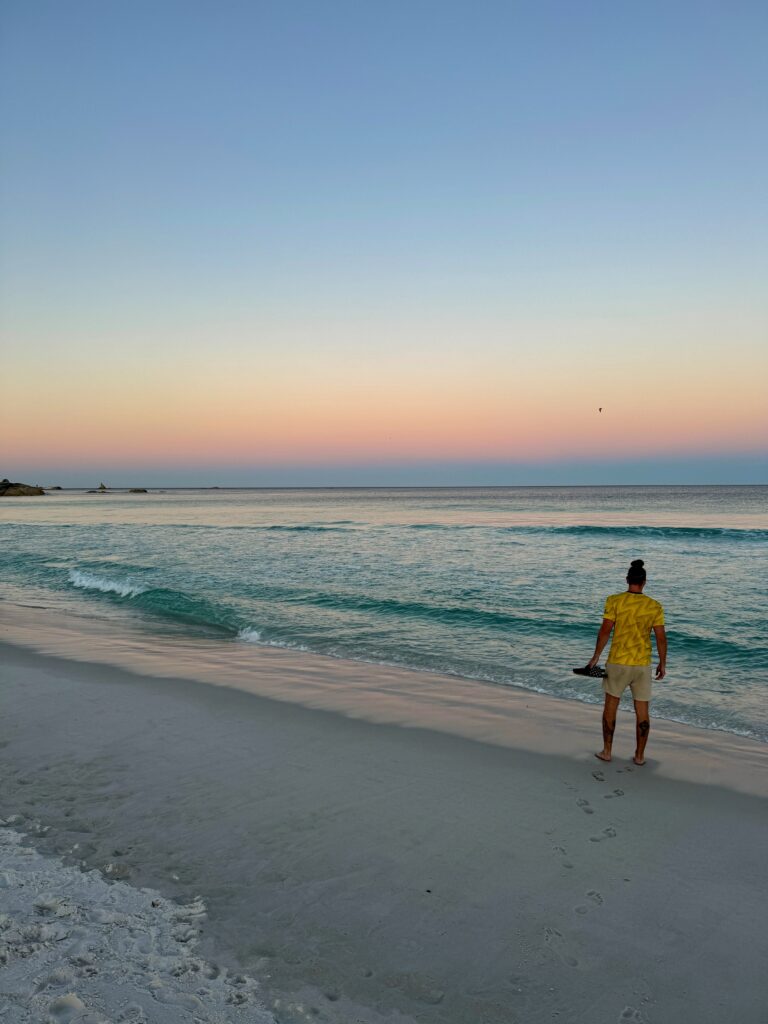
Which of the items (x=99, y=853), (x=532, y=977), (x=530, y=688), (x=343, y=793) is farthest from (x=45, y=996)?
(x=530, y=688)

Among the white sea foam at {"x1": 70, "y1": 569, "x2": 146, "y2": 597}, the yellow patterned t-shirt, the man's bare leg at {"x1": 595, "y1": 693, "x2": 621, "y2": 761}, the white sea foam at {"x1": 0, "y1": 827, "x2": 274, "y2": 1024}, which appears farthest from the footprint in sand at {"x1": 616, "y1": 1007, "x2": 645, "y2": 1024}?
the white sea foam at {"x1": 70, "y1": 569, "x2": 146, "y2": 597}

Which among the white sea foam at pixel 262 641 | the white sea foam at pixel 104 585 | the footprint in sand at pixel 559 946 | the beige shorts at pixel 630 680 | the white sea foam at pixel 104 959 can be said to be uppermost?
the beige shorts at pixel 630 680

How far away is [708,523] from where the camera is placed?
49.1m

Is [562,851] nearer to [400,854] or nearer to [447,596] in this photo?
[400,854]

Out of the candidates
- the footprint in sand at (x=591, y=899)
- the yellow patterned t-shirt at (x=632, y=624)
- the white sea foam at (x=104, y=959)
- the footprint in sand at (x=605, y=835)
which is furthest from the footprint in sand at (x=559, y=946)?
the yellow patterned t-shirt at (x=632, y=624)

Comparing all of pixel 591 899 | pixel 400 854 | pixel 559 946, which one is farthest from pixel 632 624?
pixel 559 946

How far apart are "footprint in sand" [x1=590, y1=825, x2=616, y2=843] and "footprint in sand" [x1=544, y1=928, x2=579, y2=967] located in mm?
1300

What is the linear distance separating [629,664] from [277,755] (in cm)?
386

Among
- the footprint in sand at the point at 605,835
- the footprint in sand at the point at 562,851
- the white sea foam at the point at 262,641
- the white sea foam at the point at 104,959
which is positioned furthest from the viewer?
the white sea foam at the point at 262,641

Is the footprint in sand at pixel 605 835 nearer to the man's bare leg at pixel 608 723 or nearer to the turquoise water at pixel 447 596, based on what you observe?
the man's bare leg at pixel 608 723

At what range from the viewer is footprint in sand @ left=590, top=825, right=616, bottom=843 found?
16.6ft

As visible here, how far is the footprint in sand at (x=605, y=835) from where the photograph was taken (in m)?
5.05

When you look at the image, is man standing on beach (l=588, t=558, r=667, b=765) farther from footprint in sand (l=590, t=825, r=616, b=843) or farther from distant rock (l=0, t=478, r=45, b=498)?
distant rock (l=0, t=478, r=45, b=498)

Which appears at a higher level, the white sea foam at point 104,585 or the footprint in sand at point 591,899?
the footprint in sand at point 591,899
